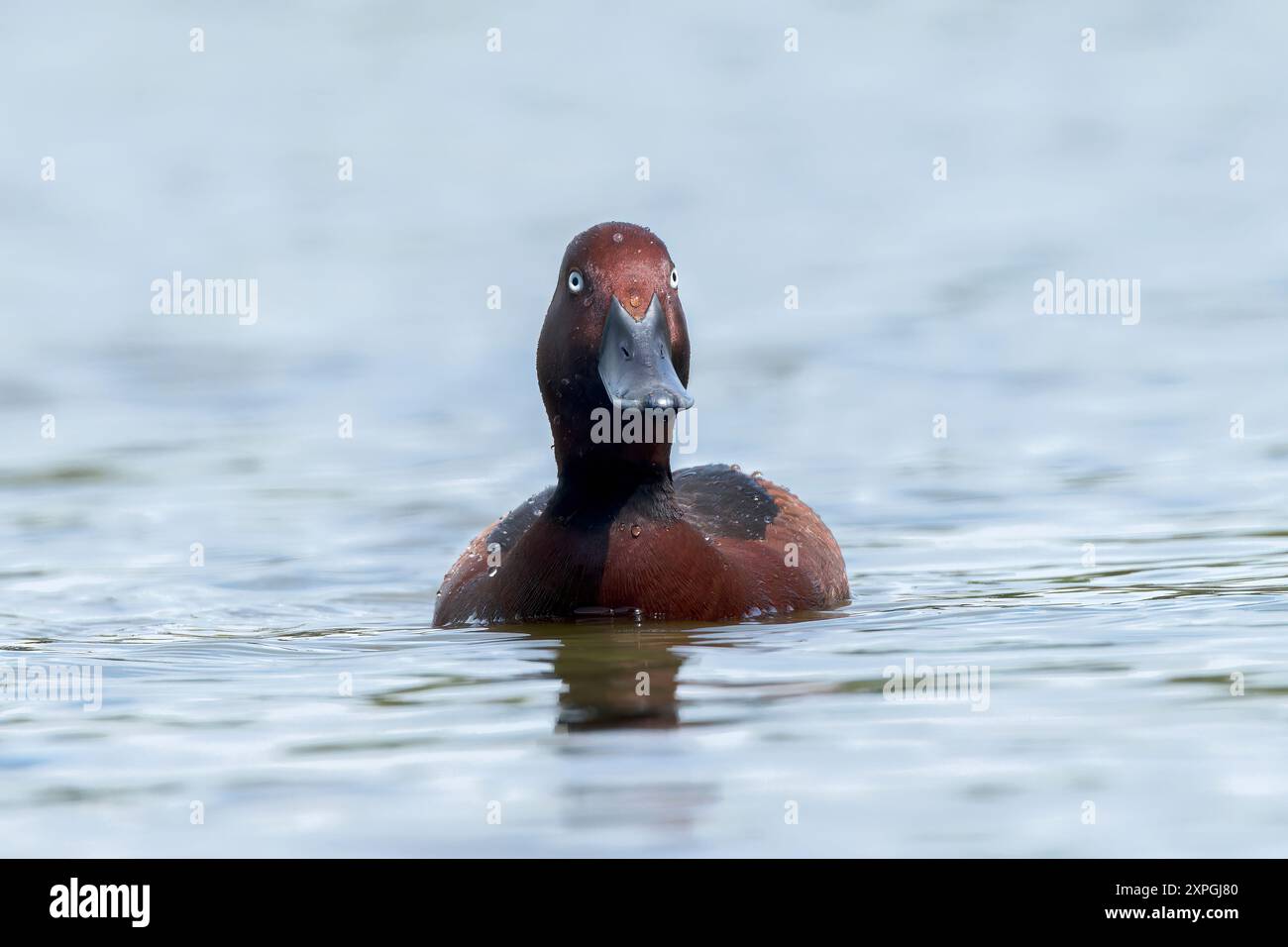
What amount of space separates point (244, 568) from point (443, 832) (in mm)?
7089

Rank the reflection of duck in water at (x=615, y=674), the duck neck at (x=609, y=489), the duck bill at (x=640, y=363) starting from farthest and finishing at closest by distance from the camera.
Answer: the duck neck at (x=609, y=489), the duck bill at (x=640, y=363), the reflection of duck in water at (x=615, y=674)

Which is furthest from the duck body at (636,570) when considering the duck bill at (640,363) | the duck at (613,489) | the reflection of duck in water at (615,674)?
the duck bill at (640,363)

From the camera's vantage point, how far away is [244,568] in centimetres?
1291

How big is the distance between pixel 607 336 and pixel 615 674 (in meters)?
1.80

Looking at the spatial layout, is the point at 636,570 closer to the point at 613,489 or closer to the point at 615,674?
the point at 613,489

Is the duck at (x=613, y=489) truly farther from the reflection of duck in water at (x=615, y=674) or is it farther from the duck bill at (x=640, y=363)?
the reflection of duck in water at (x=615, y=674)

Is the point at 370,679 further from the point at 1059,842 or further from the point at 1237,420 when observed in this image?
the point at 1237,420

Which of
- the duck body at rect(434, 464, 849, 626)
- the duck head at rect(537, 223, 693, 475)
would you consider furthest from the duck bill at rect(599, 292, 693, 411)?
the duck body at rect(434, 464, 849, 626)

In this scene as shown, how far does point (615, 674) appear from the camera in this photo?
827 cm

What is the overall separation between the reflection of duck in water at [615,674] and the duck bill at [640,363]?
95 centimetres

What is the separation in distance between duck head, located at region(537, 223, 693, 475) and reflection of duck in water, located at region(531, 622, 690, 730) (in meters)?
0.83

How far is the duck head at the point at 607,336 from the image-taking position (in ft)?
30.9

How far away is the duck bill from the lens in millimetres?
9000
